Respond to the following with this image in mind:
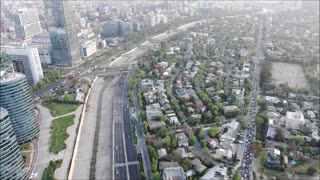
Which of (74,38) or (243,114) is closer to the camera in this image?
(243,114)

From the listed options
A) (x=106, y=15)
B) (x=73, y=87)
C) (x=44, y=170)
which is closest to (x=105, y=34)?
(x=106, y=15)

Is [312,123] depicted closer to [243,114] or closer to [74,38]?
[243,114]

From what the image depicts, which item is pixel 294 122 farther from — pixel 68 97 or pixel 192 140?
pixel 68 97

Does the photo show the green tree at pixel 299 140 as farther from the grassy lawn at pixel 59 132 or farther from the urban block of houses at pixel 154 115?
the grassy lawn at pixel 59 132

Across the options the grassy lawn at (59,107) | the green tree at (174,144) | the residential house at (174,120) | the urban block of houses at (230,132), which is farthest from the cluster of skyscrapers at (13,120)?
the urban block of houses at (230,132)

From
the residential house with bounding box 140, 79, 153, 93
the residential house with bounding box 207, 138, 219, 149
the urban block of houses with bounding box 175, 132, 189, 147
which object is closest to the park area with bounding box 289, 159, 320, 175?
the residential house with bounding box 207, 138, 219, 149

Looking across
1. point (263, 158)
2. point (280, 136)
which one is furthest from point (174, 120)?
point (280, 136)
